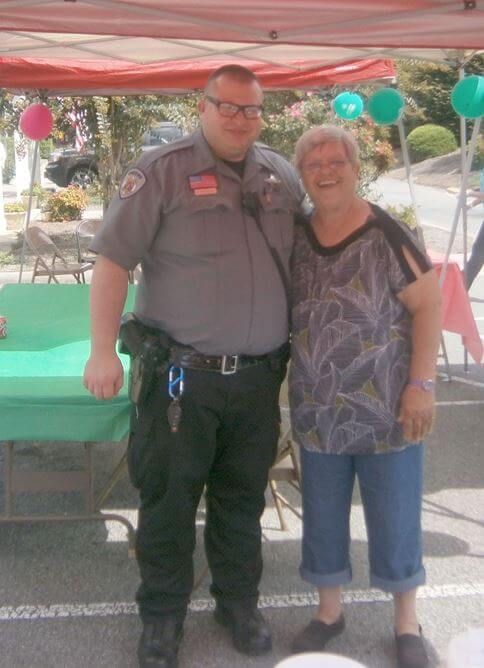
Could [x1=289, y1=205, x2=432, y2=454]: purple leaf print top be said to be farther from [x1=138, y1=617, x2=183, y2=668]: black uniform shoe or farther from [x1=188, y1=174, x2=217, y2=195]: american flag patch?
[x1=138, y1=617, x2=183, y2=668]: black uniform shoe

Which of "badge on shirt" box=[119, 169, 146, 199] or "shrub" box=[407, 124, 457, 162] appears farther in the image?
"shrub" box=[407, 124, 457, 162]

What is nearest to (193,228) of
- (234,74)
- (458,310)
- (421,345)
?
(234,74)

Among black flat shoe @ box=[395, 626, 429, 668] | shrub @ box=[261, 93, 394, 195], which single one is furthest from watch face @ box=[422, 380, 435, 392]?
shrub @ box=[261, 93, 394, 195]

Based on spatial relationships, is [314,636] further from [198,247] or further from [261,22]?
[261,22]

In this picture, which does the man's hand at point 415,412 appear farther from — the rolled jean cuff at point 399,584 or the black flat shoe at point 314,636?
the black flat shoe at point 314,636

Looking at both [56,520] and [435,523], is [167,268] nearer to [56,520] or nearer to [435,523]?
[56,520]

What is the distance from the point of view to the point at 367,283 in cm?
255

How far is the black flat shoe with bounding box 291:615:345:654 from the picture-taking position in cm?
284

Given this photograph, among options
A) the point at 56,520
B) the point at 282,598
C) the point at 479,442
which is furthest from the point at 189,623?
the point at 479,442

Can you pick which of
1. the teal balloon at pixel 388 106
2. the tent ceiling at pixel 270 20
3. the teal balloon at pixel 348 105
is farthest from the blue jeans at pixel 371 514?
the teal balloon at pixel 348 105

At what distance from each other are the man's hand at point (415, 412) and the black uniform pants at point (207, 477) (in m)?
0.40

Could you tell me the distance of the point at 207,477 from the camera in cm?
275

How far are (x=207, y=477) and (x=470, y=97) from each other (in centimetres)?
263

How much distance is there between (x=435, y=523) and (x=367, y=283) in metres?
1.78
